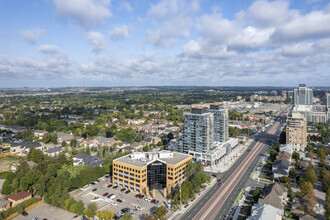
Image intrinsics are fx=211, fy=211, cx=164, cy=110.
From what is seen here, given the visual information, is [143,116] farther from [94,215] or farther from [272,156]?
[94,215]

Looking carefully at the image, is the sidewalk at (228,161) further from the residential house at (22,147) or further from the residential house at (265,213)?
the residential house at (22,147)

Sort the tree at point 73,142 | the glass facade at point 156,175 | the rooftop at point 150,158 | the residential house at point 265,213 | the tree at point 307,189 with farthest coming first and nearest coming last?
the tree at point 73,142
the rooftop at point 150,158
the glass facade at point 156,175
the tree at point 307,189
the residential house at point 265,213

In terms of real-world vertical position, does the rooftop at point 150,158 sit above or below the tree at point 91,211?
above

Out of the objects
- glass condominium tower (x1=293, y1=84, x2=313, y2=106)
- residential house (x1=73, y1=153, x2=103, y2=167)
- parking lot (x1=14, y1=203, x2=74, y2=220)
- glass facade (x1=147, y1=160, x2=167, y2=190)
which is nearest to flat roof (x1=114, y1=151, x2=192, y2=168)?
glass facade (x1=147, y1=160, x2=167, y2=190)

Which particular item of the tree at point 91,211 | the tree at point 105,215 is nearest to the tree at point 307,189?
the tree at point 105,215

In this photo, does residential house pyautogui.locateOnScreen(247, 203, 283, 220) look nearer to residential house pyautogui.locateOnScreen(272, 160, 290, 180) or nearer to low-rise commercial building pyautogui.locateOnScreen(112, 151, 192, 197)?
low-rise commercial building pyautogui.locateOnScreen(112, 151, 192, 197)

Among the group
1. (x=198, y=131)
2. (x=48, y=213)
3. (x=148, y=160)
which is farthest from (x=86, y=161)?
(x=198, y=131)

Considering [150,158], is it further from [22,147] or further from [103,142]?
[22,147]
